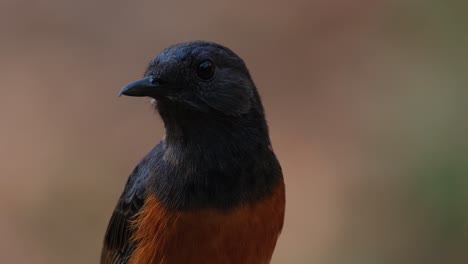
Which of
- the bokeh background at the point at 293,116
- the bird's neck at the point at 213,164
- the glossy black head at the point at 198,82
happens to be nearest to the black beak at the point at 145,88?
the glossy black head at the point at 198,82

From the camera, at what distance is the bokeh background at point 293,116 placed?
942cm

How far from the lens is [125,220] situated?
637 centimetres

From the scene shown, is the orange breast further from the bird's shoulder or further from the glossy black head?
the glossy black head

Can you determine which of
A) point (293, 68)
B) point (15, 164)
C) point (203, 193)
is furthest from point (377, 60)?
point (203, 193)

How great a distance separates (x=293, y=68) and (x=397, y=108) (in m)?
1.76

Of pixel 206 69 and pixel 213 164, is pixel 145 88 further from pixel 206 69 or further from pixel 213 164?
pixel 213 164

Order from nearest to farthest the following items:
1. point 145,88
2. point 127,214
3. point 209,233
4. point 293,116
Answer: point 145,88 < point 209,233 < point 127,214 < point 293,116

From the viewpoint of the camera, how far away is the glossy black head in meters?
5.51

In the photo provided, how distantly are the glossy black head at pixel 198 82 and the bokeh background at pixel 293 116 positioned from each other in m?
3.51

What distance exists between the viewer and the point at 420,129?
990 cm

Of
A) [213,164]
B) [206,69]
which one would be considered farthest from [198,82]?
[213,164]

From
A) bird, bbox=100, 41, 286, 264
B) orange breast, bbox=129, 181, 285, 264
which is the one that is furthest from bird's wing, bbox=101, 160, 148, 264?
orange breast, bbox=129, 181, 285, 264

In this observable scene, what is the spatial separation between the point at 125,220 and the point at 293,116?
204 inches

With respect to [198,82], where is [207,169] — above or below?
below
